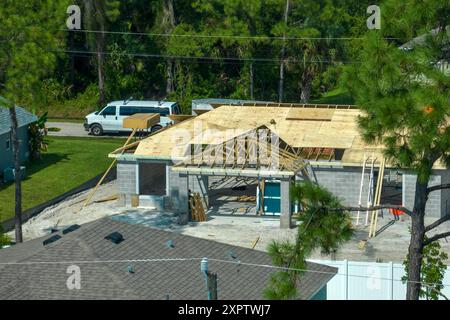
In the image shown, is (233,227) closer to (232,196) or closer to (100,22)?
(232,196)

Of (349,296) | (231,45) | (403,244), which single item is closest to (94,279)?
(349,296)

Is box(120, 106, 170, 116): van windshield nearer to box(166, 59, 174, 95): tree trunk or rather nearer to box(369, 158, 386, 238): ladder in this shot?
box(166, 59, 174, 95): tree trunk

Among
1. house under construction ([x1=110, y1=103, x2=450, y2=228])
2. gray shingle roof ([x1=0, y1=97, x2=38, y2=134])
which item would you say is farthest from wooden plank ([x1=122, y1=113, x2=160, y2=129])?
gray shingle roof ([x1=0, y1=97, x2=38, y2=134])

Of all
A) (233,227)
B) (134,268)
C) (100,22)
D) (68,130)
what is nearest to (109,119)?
(68,130)

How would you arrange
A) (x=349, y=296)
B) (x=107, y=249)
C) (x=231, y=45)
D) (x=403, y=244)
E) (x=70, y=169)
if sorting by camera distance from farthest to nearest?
(x=231, y=45) < (x=70, y=169) < (x=403, y=244) < (x=349, y=296) < (x=107, y=249)

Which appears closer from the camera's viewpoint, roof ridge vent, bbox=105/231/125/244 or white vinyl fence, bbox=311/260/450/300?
roof ridge vent, bbox=105/231/125/244

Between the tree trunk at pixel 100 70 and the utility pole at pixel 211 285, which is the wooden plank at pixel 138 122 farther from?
the utility pole at pixel 211 285

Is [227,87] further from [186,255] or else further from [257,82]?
[186,255]
